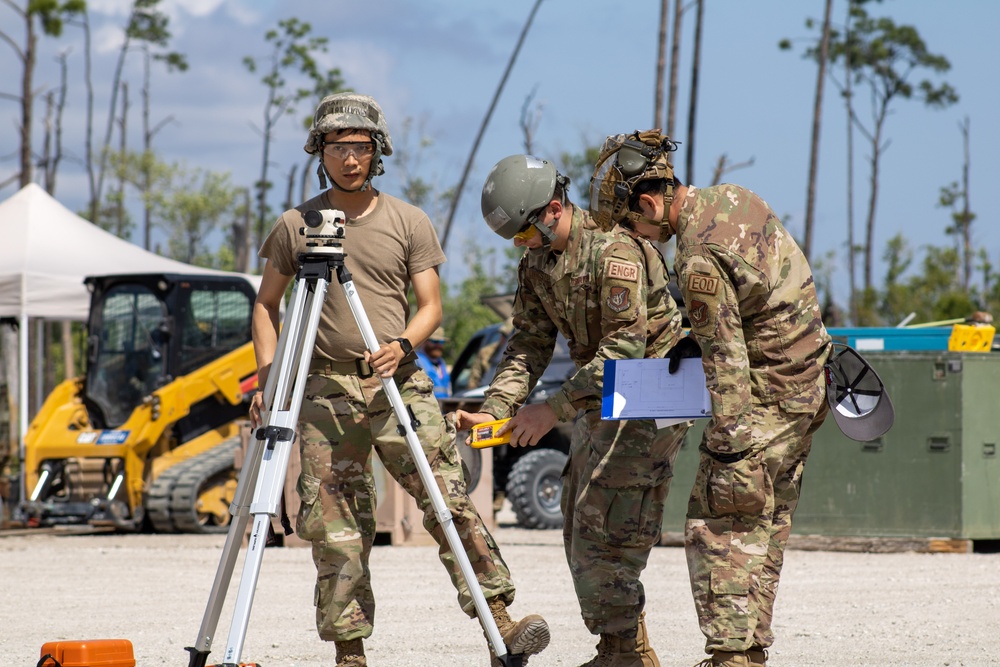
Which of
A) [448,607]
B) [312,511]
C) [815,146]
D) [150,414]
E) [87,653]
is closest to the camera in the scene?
[87,653]

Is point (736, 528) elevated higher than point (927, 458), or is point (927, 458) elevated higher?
point (736, 528)

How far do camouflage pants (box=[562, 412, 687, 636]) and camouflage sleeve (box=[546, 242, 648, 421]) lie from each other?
8.4 inches

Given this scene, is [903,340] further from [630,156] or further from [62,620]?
[630,156]

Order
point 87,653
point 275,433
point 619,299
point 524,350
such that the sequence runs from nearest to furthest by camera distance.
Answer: point 87,653
point 275,433
point 619,299
point 524,350

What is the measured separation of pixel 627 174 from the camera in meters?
5.13

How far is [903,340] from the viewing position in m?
13.8

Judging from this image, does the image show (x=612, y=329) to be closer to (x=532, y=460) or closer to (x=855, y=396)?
(x=855, y=396)

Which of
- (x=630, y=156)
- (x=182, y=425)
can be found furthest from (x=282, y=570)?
(x=630, y=156)

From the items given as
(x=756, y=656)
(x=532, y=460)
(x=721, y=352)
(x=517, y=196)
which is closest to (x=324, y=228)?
(x=517, y=196)

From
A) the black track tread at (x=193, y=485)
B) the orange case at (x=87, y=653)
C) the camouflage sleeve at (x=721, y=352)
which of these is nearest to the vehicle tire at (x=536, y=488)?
the black track tread at (x=193, y=485)

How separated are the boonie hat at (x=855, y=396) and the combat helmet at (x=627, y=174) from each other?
81 centimetres

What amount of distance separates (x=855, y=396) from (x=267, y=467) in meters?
2.14

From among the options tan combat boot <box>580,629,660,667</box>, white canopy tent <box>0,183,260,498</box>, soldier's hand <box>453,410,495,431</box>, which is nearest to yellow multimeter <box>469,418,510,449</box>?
soldier's hand <box>453,410,495,431</box>

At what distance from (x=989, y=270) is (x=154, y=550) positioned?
119 ft
